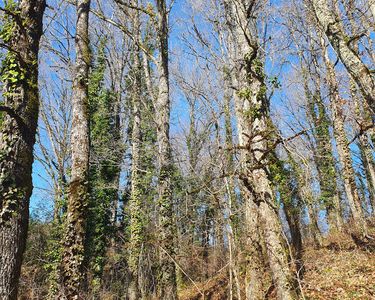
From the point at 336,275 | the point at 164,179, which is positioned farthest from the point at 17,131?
the point at 336,275

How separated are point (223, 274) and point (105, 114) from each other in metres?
9.67

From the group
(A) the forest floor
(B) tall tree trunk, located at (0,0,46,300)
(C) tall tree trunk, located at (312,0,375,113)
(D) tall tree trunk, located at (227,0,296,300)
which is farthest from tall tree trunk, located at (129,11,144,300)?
(C) tall tree trunk, located at (312,0,375,113)

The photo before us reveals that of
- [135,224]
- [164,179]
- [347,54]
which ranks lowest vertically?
[135,224]

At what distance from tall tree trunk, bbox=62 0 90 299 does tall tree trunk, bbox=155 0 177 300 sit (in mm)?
1867

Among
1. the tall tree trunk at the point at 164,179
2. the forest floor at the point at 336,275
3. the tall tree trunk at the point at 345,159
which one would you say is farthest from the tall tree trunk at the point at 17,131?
the tall tree trunk at the point at 345,159

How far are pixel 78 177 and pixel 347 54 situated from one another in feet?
15.8

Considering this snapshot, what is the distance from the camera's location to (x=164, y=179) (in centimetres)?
841

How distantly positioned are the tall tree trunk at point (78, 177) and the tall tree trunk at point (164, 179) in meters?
1.87

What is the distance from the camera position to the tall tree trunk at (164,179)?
7348mm

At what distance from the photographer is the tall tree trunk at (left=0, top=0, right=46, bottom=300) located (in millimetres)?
3717

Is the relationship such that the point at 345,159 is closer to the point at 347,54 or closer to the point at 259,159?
the point at 347,54

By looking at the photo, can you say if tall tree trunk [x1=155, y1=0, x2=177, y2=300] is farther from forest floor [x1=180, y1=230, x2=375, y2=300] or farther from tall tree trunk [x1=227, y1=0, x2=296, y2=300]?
tall tree trunk [x1=227, y1=0, x2=296, y2=300]

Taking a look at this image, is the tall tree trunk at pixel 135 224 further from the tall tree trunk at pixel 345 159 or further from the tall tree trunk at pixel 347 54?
the tall tree trunk at pixel 347 54

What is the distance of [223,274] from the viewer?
553 inches
